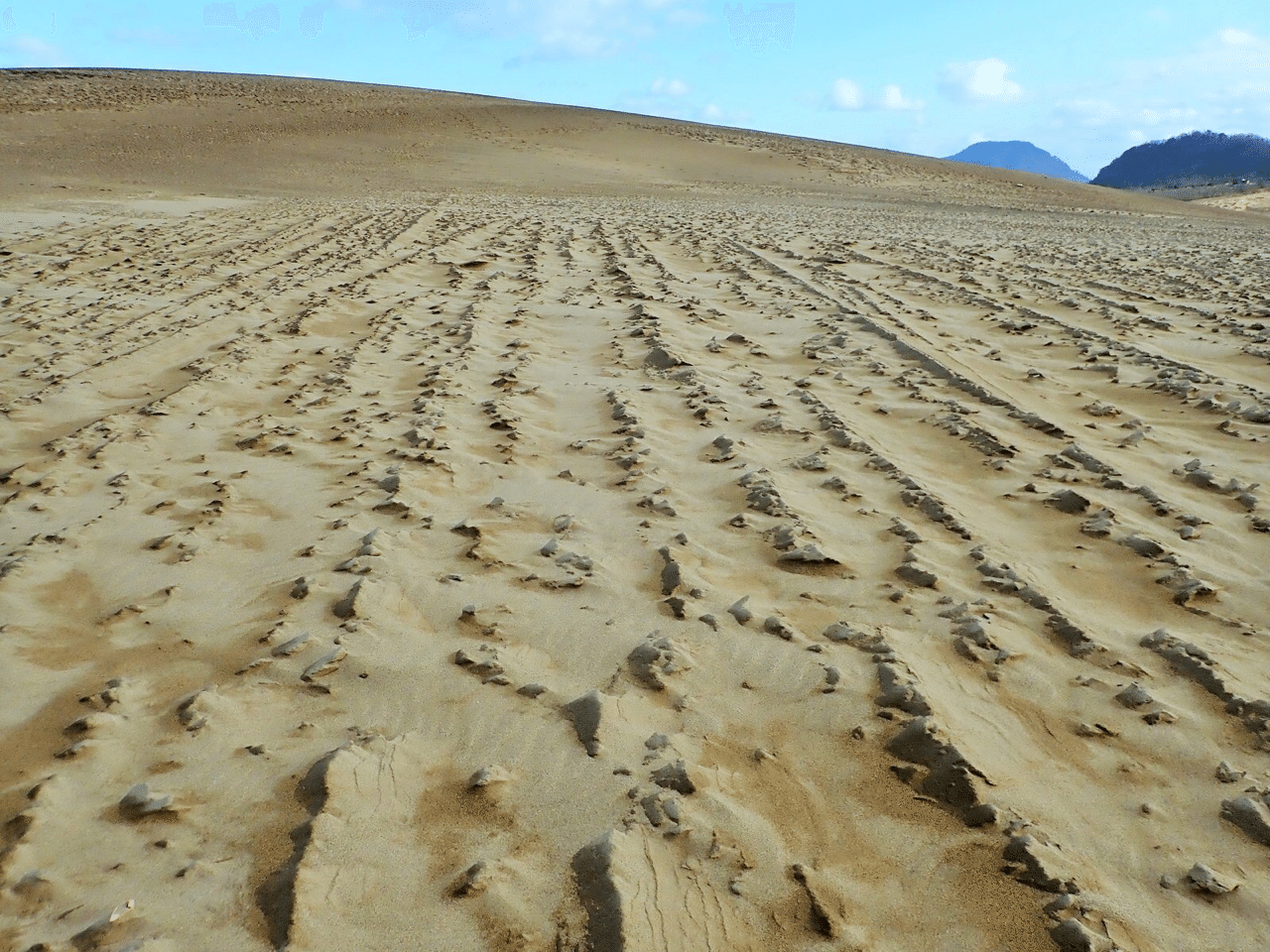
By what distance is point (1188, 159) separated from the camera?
356ft

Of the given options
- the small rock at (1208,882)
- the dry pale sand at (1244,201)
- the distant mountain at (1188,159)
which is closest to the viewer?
the small rock at (1208,882)

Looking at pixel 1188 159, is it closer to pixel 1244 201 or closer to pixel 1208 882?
pixel 1244 201

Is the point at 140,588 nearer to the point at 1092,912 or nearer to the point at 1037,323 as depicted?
the point at 1092,912

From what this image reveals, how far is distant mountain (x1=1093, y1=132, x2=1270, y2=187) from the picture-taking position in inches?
3772

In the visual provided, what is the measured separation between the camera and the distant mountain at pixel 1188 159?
9581 cm

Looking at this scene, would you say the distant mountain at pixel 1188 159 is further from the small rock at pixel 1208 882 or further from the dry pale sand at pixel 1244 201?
the small rock at pixel 1208 882

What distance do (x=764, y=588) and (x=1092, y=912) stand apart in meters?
1.19

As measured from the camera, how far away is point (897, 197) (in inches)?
786

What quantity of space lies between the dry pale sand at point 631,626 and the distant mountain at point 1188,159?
327 feet

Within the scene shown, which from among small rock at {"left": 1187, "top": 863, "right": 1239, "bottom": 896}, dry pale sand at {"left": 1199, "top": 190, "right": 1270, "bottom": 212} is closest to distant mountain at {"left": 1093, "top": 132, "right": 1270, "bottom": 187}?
dry pale sand at {"left": 1199, "top": 190, "right": 1270, "bottom": 212}

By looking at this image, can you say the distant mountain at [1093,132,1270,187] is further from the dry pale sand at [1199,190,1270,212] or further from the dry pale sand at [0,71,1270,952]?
the dry pale sand at [0,71,1270,952]

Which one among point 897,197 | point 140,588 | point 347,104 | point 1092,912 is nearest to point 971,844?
point 1092,912

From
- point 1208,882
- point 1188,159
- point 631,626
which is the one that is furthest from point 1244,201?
point 1188,159

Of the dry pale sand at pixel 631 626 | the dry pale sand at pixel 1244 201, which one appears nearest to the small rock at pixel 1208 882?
the dry pale sand at pixel 631 626
